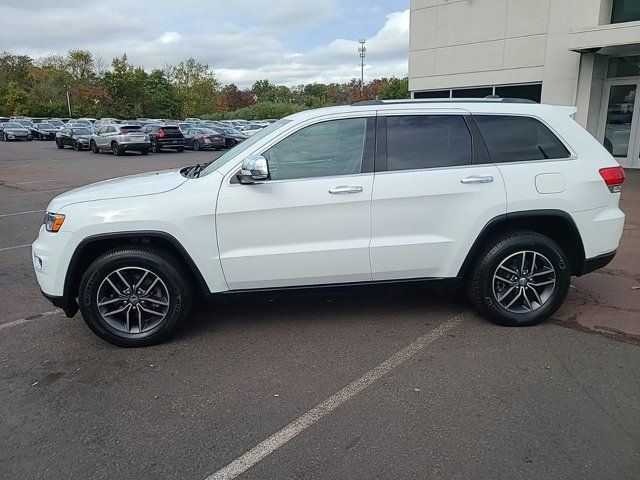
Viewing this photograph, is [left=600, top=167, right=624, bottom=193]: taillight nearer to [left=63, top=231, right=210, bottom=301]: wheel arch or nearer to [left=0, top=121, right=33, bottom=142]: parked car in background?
[left=63, top=231, right=210, bottom=301]: wheel arch

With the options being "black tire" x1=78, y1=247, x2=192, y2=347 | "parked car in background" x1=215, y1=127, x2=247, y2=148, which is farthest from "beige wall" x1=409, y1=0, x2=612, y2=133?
"parked car in background" x1=215, y1=127, x2=247, y2=148

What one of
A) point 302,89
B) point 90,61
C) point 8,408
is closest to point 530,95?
→ point 8,408

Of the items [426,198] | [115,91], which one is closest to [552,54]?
[426,198]

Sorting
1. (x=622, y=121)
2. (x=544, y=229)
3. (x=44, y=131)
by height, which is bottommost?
(x=544, y=229)

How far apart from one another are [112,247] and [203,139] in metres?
26.3

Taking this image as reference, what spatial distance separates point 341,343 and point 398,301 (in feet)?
3.65

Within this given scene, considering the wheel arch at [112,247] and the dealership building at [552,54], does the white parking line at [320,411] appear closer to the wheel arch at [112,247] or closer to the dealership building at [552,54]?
the wheel arch at [112,247]

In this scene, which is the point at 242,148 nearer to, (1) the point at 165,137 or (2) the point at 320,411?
(2) the point at 320,411

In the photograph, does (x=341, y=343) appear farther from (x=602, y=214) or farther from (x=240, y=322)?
(x=602, y=214)

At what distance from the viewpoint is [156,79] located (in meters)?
67.8

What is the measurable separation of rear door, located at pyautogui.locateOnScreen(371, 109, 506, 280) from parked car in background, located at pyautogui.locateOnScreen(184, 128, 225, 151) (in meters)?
26.3

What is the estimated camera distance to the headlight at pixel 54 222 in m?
3.88

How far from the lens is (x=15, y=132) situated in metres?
41.1

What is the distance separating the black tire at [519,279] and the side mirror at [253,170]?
195cm
